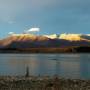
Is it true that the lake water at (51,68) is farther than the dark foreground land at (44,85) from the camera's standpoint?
Yes

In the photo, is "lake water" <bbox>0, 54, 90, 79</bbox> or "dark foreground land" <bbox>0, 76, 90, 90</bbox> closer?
"dark foreground land" <bbox>0, 76, 90, 90</bbox>

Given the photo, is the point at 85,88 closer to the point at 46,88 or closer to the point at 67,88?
the point at 67,88

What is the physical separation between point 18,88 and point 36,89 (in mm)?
1239

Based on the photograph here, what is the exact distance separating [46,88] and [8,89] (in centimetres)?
244

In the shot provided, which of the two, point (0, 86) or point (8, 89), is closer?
point (8, 89)

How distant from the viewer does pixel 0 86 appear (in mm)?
22016

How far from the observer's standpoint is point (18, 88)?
21.2m

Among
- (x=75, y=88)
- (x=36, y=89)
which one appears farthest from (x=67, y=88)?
(x=36, y=89)

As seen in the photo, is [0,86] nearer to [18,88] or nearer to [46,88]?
[18,88]

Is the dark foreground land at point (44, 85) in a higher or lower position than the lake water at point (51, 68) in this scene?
higher

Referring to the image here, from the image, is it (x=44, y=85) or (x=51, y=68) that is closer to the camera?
(x=44, y=85)

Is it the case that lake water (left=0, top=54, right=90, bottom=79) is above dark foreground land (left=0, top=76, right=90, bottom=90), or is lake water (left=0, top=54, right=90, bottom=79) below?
below

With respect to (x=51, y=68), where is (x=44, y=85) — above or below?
above

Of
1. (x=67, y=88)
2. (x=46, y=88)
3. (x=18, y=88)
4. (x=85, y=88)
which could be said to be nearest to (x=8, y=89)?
(x=18, y=88)
